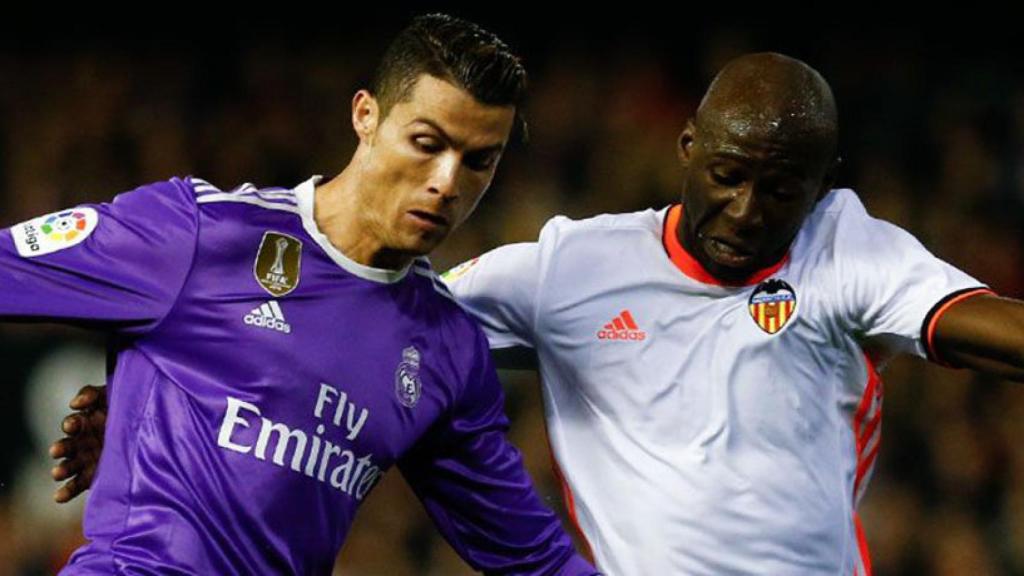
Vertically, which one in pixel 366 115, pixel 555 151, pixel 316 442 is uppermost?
pixel 366 115

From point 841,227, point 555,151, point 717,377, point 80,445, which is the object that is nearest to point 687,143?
point 841,227

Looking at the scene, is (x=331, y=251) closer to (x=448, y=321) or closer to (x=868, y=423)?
(x=448, y=321)

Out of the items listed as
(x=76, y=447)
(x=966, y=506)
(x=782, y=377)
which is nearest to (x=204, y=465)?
(x=76, y=447)

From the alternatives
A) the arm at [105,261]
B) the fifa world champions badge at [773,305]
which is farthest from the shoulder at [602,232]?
the arm at [105,261]

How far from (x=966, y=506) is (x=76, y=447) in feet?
12.5

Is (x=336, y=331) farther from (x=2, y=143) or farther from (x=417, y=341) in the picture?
(x=2, y=143)

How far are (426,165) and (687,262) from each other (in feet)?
2.35

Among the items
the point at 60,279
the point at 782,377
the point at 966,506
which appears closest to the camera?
the point at 60,279

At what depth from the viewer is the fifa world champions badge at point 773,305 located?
11.0 ft

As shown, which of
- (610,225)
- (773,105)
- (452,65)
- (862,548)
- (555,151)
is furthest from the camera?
(555,151)

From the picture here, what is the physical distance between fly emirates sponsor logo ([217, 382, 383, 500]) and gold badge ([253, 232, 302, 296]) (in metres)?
0.20

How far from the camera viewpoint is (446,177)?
9.82 ft

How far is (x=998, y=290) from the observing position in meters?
6.25

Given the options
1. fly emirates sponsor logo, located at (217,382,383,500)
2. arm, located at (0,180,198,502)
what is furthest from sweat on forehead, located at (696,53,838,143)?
arm, located at (0,180,198,502)
